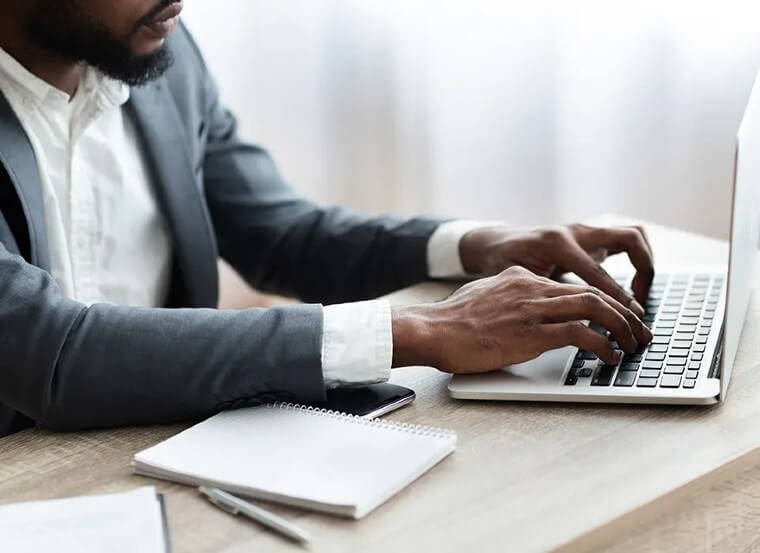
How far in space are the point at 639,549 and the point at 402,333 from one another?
12.3 inches

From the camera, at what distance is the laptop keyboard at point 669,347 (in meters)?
1.05

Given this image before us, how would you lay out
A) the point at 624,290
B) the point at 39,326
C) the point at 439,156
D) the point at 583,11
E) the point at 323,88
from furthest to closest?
the point at 323,88 < the point at 439,156 < the point at 583,11 < the point at 624,290 < the point at 39,326

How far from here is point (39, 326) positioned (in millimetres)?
1060

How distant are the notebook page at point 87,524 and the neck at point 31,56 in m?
0.68

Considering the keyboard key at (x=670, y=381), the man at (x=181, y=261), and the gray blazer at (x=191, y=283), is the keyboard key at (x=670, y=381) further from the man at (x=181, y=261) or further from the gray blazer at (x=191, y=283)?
the gray blazer at (x=191, y=283)

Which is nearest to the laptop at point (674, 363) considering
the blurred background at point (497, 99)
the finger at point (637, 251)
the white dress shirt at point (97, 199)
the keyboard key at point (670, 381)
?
the keyboard key at point (670, 381)

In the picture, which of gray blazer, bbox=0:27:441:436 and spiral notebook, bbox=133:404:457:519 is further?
gray blazer, bbox=0:27:441:436

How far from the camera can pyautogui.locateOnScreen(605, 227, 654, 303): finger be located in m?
1.32

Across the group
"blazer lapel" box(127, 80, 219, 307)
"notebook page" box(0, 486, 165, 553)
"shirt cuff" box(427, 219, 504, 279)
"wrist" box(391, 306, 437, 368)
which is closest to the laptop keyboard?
"wrist" box(391, 306, 437, 368)

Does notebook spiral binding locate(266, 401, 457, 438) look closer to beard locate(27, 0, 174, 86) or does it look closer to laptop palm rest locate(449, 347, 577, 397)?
laptop palm rest locate(449, 347, 577, 397)

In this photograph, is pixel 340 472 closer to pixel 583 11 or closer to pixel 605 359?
pixel 605 359

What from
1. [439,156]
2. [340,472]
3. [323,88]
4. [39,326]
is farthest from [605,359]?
[323,88]

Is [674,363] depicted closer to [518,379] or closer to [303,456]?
[518,379]

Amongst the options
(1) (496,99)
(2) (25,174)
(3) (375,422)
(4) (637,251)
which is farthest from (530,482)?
(1) (496,99)
